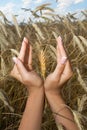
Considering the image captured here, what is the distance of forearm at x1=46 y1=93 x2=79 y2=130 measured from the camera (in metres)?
1.32

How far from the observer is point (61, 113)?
4.41 feet

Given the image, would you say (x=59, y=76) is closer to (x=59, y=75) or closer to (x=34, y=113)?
(x=59, y=75)

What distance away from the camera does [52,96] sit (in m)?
1.37

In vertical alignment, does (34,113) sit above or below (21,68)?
below

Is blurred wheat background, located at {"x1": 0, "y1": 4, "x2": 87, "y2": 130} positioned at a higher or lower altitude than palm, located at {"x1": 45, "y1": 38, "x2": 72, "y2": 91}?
lower

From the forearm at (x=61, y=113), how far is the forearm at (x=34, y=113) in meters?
0.05

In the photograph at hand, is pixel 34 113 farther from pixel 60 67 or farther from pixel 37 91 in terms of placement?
pixel 60 67

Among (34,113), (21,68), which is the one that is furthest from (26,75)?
(34,113)

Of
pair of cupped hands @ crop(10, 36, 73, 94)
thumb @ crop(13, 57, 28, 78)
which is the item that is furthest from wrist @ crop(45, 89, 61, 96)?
thumb @ crop(13, 57, 28, 78)

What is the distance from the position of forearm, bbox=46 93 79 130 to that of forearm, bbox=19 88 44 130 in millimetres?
51

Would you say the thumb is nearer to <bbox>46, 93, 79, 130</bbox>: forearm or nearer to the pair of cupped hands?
the pair of cupped hands

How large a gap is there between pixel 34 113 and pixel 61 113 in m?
0.10

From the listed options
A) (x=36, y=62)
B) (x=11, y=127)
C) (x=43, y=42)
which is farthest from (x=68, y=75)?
(x=43, y=42)

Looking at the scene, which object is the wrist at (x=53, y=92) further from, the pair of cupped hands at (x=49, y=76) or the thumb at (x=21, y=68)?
the thumb at (x=21, y=68)
